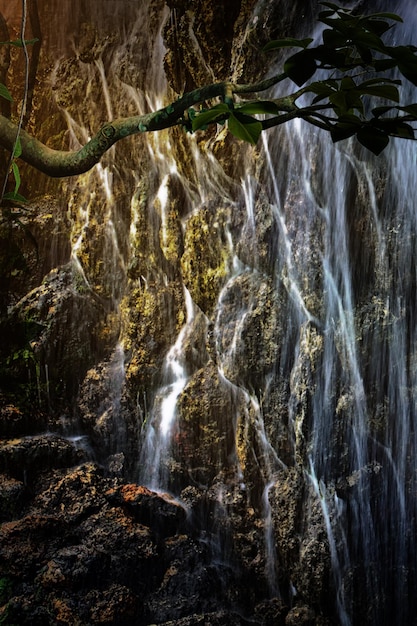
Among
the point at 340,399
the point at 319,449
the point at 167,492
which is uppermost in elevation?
the point at 340,399

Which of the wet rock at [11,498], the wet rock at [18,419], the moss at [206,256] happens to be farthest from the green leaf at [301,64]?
the wet rock at [18,419]

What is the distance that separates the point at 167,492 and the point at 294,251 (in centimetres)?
261

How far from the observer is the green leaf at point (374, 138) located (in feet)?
3.95

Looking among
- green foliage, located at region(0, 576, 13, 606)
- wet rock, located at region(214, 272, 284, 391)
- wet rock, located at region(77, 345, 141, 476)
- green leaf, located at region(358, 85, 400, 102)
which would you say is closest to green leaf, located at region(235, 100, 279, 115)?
green leaf, located at region(358, 85, 400, 102)

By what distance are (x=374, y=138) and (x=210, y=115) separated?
381mm

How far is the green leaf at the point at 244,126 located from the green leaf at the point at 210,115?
3cm

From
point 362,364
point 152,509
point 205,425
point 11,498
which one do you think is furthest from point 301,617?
point 11,498

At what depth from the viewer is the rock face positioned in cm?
396

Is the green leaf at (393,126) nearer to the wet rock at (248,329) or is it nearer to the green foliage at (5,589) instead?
the wet rock at (248,329)

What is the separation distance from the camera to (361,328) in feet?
13.1

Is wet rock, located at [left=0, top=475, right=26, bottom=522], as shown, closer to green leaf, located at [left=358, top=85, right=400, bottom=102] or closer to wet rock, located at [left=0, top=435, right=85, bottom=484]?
wet rock, located at [left=0, top=435, right=85, bottom=484]

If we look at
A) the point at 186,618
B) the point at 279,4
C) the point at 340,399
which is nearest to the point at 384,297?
the point at 340,399

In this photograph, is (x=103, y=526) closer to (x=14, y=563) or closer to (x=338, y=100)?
(x=14, y=563)

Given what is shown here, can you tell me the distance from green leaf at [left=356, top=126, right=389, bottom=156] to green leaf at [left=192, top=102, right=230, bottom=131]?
0.32 meters
